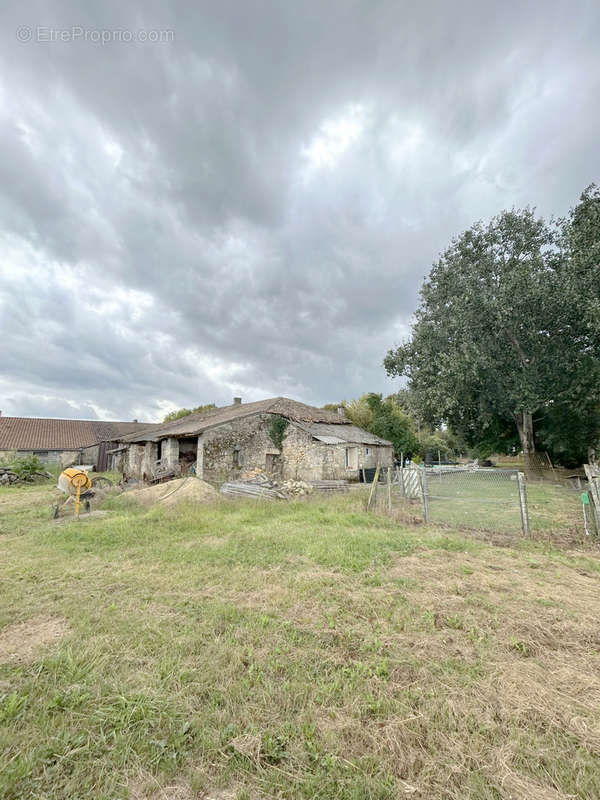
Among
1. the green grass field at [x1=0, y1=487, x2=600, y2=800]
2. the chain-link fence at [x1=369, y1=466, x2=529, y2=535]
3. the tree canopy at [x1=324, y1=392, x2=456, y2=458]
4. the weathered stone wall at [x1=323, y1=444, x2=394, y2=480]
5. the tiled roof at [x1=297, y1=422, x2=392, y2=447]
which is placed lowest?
the green grass field at [x1=0, y1=487, x2=600, y2=800]

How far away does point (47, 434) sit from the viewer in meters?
34.9

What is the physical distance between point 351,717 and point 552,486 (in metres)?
19.7

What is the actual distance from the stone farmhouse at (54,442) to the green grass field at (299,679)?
1148 inches

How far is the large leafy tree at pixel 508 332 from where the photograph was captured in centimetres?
1858

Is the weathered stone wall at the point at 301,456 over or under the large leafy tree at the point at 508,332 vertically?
under

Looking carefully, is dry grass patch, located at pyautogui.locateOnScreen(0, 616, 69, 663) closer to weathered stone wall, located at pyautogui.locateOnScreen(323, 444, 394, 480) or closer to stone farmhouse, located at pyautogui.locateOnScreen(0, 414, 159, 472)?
weathered stone wall, located at pyautogui.locateOnScreen(323, 444, 394, 480)

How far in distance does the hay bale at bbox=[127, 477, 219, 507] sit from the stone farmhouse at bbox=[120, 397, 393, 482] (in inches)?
206

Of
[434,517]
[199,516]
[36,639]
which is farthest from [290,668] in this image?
[434,517]

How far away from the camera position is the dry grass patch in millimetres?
3207

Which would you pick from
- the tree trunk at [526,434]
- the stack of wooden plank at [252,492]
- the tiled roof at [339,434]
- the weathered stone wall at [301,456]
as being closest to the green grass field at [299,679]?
the stack of wooden plank at [252,492]

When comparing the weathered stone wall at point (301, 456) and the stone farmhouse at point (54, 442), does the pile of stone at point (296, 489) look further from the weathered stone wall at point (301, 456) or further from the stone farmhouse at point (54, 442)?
the stone farmhouse at point (54, 442)

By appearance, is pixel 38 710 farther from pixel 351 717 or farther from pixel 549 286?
pixel 549 286

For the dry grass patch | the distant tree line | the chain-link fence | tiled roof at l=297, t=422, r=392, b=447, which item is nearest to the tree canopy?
the distant tree line

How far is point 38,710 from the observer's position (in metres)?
2.53
